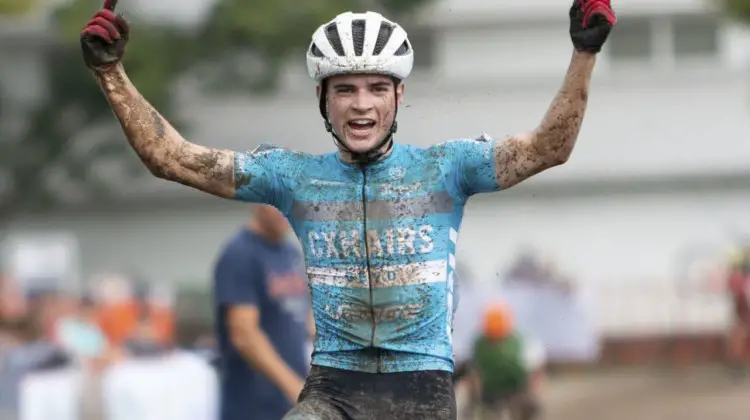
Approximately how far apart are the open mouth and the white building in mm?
29630

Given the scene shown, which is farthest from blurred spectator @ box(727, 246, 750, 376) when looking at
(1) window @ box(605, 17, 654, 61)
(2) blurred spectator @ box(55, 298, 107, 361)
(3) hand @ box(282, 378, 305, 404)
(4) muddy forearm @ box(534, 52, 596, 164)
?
(4) muddy forearm @ box(534, 52, 596, 164)

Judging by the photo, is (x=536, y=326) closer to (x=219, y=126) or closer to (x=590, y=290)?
(x=590, y=290)

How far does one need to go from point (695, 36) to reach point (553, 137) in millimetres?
33062

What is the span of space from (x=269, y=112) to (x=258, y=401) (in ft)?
94.5

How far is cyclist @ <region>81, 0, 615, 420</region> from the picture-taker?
547cm

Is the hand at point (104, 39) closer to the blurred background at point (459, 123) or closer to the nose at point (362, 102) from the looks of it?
the nose at point (362, 102)

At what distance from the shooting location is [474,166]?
554 cm

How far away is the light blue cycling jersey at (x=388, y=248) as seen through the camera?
216 inches

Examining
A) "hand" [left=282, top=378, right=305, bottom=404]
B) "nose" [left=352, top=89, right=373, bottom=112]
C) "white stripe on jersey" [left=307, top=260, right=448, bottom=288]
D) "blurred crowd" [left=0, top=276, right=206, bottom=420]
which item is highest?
"nose" [left=352, top=89, right=373, bottom=112]

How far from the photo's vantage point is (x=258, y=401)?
9234 mm

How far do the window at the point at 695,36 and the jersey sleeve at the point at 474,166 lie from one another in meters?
31.8

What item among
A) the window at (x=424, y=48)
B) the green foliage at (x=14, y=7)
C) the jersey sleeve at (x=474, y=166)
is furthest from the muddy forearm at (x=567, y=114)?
the window at (x=424, y=48)

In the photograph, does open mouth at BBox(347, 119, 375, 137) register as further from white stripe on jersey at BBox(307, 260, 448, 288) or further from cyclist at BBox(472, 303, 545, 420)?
cyclist at BBox(472, 303, 545, 420)

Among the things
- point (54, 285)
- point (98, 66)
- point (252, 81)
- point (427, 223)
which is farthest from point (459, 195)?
point (252, 81)
